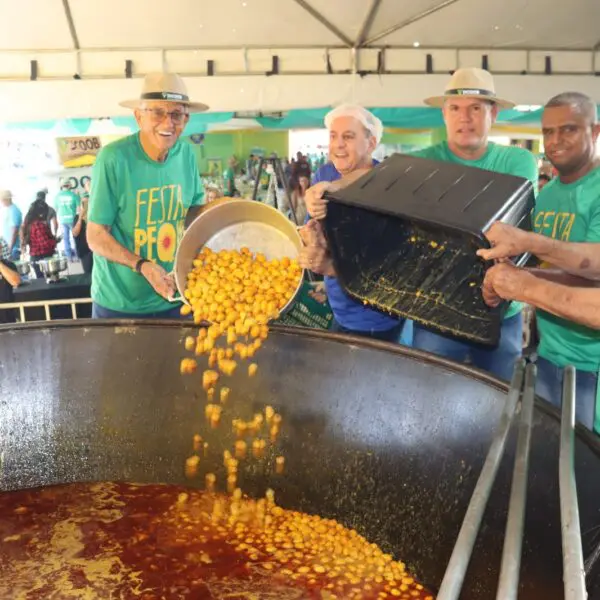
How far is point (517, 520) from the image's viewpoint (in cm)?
91

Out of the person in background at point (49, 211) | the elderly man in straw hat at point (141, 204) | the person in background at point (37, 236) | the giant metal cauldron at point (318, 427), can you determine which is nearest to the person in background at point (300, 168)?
the person in background at point (49, 211)

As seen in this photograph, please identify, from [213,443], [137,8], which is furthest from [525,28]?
[213,443]

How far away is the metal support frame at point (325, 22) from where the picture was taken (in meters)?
3.83

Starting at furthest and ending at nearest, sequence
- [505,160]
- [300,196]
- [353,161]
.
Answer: [300,196] < [353,161] < [505,160]

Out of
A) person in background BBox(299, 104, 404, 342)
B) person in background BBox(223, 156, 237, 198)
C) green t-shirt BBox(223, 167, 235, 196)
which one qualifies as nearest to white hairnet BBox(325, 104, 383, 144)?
person in background BBox(299, 104, 404, 342)

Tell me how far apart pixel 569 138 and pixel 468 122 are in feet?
1.26

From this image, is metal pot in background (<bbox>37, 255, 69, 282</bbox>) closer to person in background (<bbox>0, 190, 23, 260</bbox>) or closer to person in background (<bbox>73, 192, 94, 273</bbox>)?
person in background (<bbox>73, 192, 94, 273</bbox>)

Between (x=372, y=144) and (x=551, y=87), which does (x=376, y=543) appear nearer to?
(x=372, y=144)

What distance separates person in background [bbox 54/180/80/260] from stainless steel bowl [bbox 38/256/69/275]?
839 millimetres

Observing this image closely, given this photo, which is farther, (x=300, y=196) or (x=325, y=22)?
(x=300, y=196)

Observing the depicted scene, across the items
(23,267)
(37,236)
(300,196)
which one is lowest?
(23,267)

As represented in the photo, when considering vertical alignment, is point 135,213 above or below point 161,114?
below

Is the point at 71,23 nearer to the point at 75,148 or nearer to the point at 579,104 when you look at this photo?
the point at 75,148

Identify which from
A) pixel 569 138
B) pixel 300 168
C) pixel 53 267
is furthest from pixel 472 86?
pixel 300 168
